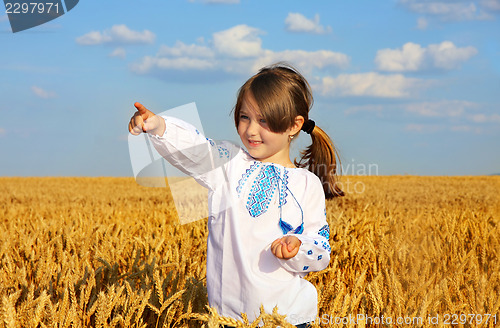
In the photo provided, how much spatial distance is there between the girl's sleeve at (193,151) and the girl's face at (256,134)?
0.33ft

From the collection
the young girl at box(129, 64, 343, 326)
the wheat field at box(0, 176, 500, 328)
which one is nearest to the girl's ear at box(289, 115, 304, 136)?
the young girl at box(129, 64, 343, 326)

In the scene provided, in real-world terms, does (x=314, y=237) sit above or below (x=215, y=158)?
below

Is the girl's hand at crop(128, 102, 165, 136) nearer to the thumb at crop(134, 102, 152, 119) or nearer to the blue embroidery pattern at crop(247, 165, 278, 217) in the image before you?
the thumb at crop(134, 102, 152, 119)

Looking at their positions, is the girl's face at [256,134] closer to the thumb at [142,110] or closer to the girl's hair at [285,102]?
the girl's hair at [285,102]

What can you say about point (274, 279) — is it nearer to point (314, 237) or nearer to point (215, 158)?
point (314, 237)

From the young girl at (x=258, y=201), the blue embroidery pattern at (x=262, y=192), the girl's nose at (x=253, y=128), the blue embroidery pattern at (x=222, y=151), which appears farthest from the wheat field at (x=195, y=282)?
the girl's nose at (x=253, y=128)

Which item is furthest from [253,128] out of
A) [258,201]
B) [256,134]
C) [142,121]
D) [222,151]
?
[142,121]

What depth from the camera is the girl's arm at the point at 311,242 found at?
5.24 feet

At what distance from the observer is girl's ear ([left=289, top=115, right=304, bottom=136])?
6.13ft

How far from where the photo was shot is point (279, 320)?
132 cm

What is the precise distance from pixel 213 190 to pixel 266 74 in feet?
1.60

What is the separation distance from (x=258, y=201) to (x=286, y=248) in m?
0.25

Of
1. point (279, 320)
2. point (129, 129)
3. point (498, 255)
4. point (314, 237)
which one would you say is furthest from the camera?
point (498, 255)

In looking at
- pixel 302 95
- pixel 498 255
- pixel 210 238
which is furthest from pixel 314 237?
pixel 498 255
